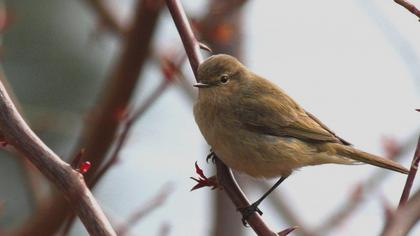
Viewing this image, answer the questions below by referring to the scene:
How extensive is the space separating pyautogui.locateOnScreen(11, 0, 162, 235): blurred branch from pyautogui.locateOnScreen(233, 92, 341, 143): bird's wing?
74 cm

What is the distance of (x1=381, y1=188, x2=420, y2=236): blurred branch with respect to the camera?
2496 millimetres

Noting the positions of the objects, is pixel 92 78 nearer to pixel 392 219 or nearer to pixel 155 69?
pixel 155 69

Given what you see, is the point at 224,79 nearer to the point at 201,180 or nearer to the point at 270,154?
the point at 270,154

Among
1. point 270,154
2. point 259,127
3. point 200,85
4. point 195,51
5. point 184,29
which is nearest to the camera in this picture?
point 184,29

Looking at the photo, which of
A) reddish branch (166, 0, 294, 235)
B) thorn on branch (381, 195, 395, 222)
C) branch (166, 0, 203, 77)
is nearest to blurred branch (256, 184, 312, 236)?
reddish branch (166, 0, 294, 235)

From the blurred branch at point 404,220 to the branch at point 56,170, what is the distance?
38.1 inches

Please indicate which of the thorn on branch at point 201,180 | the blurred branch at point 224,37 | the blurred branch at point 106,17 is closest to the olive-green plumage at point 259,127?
the blurred branch at point 224,37

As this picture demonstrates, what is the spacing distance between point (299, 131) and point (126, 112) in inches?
51.9

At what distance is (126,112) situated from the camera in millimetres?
4766

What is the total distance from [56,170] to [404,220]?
1.24m

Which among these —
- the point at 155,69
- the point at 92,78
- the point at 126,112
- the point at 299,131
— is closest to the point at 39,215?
the point at 126,112

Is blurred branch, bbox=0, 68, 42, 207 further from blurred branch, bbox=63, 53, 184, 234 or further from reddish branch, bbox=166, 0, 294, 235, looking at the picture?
reddish branch, bbox=166, 0, 294, 235

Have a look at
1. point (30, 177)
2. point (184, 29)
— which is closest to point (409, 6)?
point (184, 29)

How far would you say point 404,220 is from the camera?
2.57 meters
